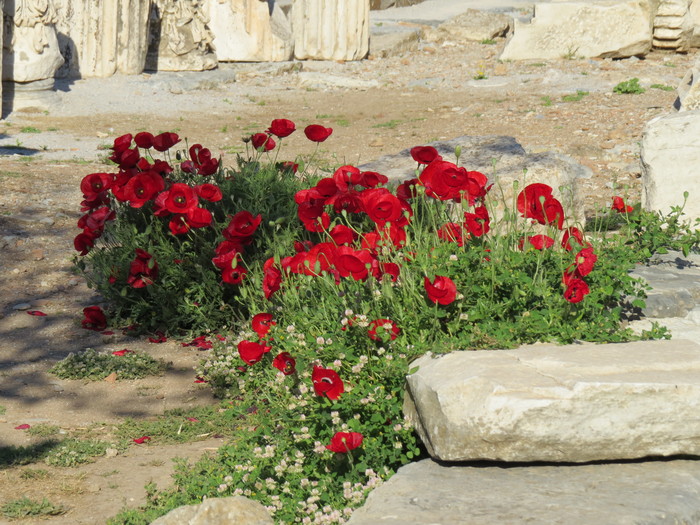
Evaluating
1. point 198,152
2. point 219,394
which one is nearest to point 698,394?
point 219,394

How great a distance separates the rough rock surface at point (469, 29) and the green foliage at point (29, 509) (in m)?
14.0

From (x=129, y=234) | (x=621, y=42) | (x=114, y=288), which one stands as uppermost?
(x=621, y=42)

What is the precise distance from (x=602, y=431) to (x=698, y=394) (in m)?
0.30

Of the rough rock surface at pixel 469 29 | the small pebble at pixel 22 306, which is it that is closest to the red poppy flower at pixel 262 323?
the small pebble at pixel 22 306

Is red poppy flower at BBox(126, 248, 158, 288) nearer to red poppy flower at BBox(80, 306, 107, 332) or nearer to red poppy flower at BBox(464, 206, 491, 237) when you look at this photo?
red poppy flower at BBox(80, 306, 107, 332)

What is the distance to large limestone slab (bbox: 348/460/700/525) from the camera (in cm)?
223

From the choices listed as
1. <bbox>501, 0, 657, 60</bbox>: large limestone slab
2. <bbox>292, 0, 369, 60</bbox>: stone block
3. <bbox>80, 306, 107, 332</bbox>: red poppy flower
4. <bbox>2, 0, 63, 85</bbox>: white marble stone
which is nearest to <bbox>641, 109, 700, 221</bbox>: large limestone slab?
<bbox>80, 306, 107, 332</bbox>: red poppy flower

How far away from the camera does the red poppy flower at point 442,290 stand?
2.94 m

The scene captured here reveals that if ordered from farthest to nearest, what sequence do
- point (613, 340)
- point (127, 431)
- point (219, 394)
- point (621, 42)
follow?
point (621, 42)
point (219, 394)
point (127, 431)
point (613, 340)

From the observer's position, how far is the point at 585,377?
257 cm

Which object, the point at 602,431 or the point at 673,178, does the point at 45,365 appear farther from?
the point at 673,178

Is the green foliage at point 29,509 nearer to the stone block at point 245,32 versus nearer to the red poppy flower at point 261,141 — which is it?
the red poppy flower at point 261,141

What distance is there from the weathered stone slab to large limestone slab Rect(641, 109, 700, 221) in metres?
0.42

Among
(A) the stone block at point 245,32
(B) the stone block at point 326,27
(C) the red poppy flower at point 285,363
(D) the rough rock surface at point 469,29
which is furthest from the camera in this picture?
(D) the rough rock surface at point 469,29
